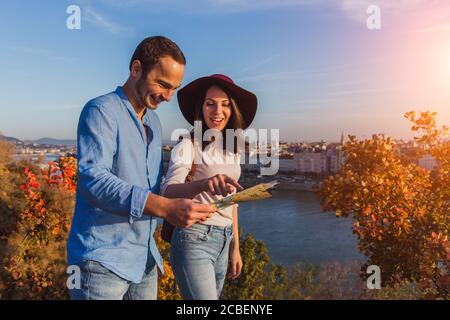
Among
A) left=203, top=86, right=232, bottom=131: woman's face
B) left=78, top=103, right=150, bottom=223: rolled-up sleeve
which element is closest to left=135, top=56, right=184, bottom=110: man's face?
left=78, top=103, right=150, bottom=223: rolled-up sleeve

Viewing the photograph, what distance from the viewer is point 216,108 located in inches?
90.5

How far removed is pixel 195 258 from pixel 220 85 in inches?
34.8

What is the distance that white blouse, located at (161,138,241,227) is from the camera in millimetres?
2049

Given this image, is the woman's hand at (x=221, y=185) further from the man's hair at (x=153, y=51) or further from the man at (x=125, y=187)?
the man's hair at (x=153, y=51)

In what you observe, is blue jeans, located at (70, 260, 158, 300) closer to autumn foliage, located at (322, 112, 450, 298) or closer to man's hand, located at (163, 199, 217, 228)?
man's hand, located at (163, 199, 217, 228)

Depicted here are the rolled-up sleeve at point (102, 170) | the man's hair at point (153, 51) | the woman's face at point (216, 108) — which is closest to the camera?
the rolled-up sleeve at point (102, 170)

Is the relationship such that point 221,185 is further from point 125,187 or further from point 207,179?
point 125,187

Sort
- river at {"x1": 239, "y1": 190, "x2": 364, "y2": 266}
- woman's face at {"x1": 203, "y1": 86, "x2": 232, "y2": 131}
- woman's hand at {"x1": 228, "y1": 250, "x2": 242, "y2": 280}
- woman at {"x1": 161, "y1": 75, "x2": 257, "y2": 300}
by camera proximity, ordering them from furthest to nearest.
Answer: river at {"x1": 239, "y1": 190, "x2": 364, "y2": 266} → woman's hand at {"x1": 228, "y1": 250, "x2": 242, "y2": 280} → woman's face at {"x1": 203, "y1": 86, "x2": 232, "y2": 131} → woman at {"x1": 161, "y1": 75, "x2": 257, "y2": 300}

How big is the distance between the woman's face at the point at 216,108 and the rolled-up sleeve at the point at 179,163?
211 millimetres

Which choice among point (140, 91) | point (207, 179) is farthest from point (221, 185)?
point (140, 91)

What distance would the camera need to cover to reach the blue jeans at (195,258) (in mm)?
2049

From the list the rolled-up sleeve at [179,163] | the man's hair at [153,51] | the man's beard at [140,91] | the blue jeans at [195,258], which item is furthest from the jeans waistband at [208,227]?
the man's hair at [153,51]
